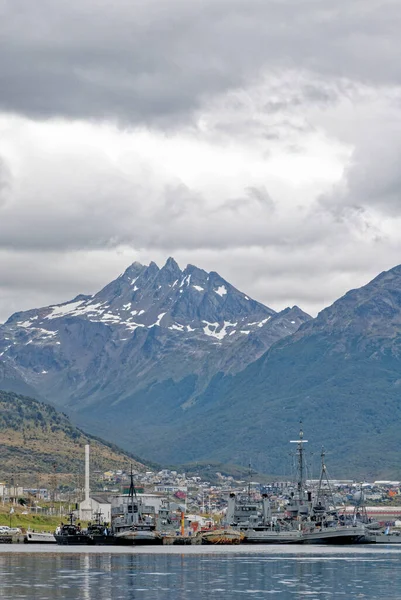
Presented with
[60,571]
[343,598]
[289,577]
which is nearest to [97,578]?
[60,571]

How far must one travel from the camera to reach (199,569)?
186500 mm

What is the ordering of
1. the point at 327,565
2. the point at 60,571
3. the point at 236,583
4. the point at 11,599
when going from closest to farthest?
1. the point at 11,599
2. the point at 236,583
3. the point at 60,571
4. the point at 327,565

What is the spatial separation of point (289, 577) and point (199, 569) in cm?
2015

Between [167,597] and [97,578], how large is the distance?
25.9 meters

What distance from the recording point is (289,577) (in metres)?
170

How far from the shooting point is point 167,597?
142m

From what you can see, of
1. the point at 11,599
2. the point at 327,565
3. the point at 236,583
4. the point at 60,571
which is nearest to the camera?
the point at 11,599

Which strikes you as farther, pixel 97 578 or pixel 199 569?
pixel 199 569

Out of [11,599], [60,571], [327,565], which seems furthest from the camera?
[327,565]

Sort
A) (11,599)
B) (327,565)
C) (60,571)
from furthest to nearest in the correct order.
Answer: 1. (327,565)
2. (60,571)
3. (11,599)

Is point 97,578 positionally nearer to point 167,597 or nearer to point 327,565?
point 167,597

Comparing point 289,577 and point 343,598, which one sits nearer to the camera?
point 343,598

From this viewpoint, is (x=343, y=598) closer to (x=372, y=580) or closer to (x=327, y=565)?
(x=372, y=580)

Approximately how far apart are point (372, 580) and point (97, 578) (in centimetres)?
3441
